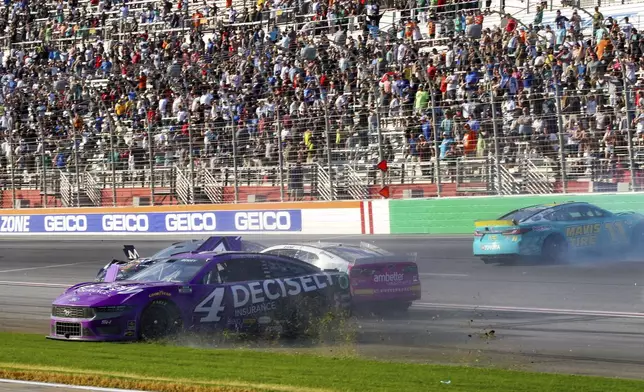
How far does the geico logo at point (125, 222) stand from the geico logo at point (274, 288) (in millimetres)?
19572

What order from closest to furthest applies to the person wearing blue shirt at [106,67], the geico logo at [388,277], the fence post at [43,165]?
the geico logo at [388,277] < the fence post at [43,165] < the person wearing blue shirt at [106,67]

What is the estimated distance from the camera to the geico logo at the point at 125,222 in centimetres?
3288

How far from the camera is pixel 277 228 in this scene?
2991 centimetres

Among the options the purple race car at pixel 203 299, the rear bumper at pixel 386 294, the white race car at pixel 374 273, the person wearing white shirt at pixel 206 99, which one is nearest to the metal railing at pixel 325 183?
the person wearing white shirt at pixel 206 99

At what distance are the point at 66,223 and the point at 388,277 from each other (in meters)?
21.8

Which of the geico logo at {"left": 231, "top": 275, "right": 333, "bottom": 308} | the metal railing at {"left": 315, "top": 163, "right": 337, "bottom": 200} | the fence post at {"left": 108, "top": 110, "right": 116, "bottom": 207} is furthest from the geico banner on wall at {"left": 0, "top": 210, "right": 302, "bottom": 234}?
the geico logo at {"left": 231, "top": 275, "right": 333, "bottom": 308}

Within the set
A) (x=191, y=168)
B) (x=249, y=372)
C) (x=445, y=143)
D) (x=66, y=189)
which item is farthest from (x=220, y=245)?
A: (x=66, y=189)

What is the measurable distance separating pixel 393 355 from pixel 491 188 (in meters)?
14.2

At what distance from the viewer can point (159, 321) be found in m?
12.9

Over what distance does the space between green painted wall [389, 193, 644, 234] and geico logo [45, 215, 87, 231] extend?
11423 millimetres

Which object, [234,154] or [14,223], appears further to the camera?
[14,223]

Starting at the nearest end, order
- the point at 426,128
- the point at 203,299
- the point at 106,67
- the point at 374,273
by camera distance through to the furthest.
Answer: the point at 203,299 → the point at 374,273 → the point at 426,128 → the point at 106,67

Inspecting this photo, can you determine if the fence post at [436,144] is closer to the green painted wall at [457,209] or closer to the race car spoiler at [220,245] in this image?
the green painted wall at [457,209]

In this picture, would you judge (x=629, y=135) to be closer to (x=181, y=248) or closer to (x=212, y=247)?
(x=212, y=247)
